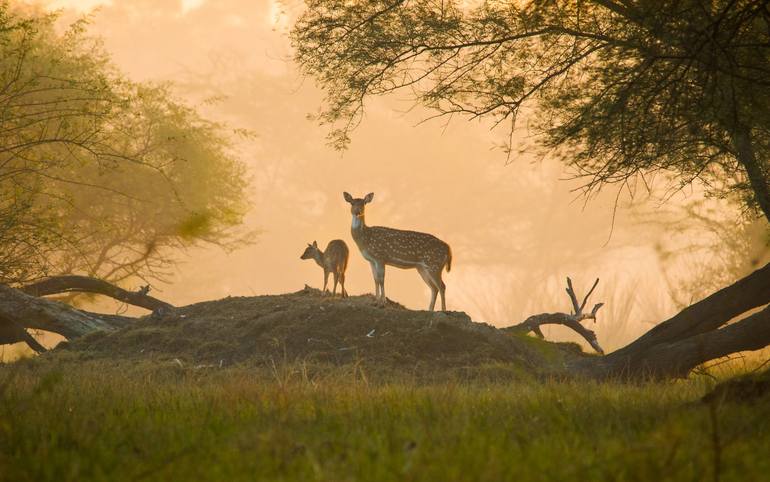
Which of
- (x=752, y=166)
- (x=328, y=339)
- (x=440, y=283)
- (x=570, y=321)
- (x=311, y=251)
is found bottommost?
(x=328, y=339)

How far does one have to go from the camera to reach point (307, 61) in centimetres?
1222

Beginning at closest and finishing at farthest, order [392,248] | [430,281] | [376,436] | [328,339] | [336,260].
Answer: [376,436], [328,339], [392,248], [430,281], [336,260]

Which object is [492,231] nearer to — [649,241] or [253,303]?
[649,241]

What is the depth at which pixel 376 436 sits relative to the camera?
5434 mm

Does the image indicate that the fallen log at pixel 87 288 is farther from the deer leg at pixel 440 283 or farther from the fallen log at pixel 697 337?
the fallen log at pixel 697 337

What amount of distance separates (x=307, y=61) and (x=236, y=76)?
4182 cm

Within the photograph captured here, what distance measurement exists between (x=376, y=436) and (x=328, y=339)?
8.92 meters

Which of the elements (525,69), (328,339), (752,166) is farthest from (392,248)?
(752,166)

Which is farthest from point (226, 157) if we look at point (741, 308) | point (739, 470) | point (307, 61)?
point (739, 470)

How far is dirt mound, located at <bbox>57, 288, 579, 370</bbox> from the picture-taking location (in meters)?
13.7

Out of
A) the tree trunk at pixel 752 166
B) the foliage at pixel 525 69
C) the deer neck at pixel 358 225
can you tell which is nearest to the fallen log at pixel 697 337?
the foliage at pixel 525 69

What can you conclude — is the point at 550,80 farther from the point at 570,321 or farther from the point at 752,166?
the point at 570,321

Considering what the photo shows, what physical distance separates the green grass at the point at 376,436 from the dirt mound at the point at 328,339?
550 centimetres

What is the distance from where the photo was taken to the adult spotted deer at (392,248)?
1688cm
